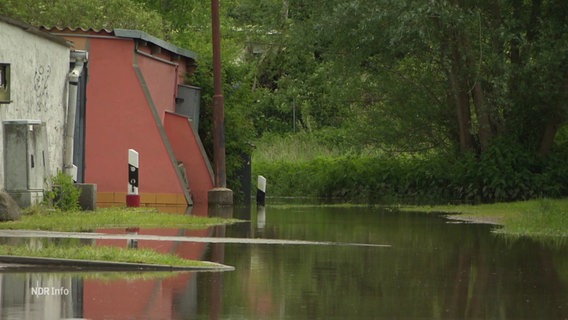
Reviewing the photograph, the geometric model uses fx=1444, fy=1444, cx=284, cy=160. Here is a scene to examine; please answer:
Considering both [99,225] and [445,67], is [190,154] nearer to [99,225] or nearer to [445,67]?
[445,67]

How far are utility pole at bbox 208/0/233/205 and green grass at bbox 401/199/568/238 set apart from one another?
4.43 metres

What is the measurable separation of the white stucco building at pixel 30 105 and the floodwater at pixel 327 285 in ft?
16.8

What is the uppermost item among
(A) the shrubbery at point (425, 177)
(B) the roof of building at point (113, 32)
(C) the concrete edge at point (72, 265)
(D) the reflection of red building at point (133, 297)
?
(B) the roof of building at point (113, 32)

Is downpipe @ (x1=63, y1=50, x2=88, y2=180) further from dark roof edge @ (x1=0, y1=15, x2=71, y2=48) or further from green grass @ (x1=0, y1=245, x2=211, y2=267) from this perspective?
green grass @ (x1=0, y1=245, x2=211, y2=267)

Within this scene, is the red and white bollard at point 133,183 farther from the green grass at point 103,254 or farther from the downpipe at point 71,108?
the green grass at point 103,254

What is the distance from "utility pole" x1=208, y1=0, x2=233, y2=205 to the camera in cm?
3494

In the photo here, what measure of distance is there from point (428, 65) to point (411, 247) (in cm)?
2216

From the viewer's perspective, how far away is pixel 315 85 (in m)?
63.8

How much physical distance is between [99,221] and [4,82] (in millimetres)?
3324

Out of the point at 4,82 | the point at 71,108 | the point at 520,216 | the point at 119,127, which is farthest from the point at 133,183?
the point at 520,216

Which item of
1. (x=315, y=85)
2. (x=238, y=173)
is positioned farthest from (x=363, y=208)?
(x=315, y=85)

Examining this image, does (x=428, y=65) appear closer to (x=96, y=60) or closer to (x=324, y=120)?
(x=96, y=60)

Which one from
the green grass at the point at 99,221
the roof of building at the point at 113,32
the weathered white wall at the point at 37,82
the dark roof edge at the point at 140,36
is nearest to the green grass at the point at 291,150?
the dark roof edge at the point at 140,36

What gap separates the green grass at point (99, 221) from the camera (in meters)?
22.0
